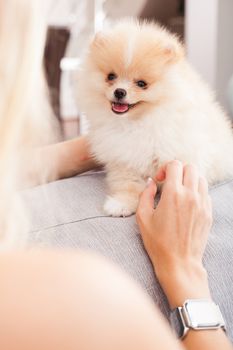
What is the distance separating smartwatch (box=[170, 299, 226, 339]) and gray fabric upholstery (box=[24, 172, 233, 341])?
7 centimetres

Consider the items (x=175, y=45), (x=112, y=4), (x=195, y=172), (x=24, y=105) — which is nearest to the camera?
(x=24, y=105)

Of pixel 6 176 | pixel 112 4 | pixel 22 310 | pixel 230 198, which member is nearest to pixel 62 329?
pixel 22 310

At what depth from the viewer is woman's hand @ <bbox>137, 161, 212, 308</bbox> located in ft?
2.75

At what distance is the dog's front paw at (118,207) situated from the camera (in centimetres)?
102

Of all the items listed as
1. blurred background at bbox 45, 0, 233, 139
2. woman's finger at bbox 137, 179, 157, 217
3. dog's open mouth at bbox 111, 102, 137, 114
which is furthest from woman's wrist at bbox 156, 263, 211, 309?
blurred background at bbox 45, 0, 233, 139

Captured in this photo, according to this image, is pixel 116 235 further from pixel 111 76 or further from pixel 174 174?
pixel 111 76

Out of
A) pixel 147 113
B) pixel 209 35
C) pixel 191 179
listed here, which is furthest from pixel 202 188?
pixel 209 35

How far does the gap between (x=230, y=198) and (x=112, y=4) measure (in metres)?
2.64

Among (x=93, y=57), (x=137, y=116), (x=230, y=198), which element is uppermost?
(x=93, y=57)

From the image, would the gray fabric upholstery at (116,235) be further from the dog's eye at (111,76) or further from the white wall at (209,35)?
the white wall at (209,35)

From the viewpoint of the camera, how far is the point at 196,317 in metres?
0.77

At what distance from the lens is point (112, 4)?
11.3 feet

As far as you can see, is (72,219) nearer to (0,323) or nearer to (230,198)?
(230,198)

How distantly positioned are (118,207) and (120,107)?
251mm
